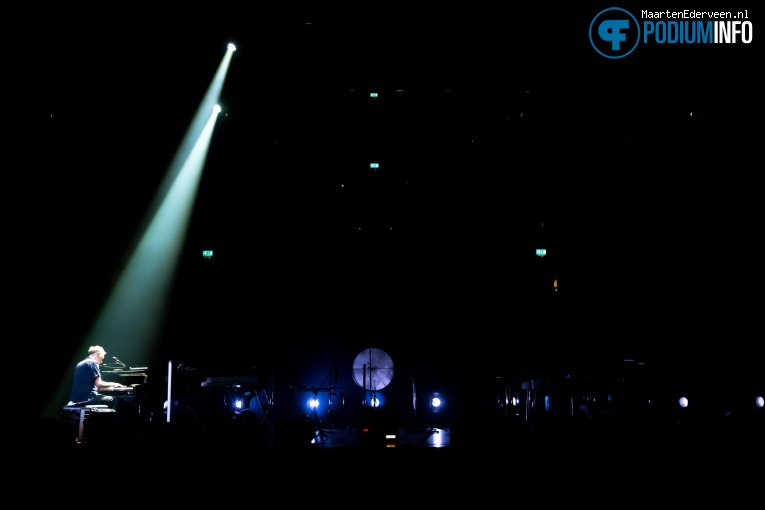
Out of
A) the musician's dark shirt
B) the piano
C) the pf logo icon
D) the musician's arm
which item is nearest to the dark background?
the pf logo icon

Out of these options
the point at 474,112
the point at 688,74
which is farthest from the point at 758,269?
the point at 474,112

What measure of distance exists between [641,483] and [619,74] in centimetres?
630

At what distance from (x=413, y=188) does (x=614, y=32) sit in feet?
13.7

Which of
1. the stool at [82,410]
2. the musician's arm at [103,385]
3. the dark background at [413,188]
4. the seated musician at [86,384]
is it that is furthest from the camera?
the dark background at [413,188]

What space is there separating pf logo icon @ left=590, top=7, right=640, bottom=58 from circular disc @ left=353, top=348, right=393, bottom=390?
20.1 ft

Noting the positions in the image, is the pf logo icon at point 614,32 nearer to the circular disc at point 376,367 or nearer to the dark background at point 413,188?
the dark background at point 413,188

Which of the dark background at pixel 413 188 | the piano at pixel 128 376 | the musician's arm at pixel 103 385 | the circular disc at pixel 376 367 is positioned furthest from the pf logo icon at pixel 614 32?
the musician's arm at pixel 103 385

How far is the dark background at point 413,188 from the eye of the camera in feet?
24.9

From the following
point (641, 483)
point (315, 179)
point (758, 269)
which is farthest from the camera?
point (315, 179)

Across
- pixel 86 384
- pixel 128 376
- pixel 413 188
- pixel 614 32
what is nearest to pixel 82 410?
pixel 86 384

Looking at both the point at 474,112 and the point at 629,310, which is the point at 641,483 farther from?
the point at 474,112

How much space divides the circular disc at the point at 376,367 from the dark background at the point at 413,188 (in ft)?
0.69

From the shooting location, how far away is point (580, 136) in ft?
30.4

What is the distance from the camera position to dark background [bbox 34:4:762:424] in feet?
24.9
